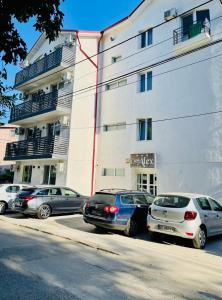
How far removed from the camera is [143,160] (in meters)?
16.8

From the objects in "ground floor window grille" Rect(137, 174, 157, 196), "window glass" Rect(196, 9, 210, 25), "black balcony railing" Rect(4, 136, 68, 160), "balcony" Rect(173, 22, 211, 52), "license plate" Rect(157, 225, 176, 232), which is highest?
"window glass" Rect(196, 9, 210, 25)

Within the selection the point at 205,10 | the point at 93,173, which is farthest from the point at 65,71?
the point at 205,10

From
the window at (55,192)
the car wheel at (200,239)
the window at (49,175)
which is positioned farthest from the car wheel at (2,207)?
the car wheel at (200,239)

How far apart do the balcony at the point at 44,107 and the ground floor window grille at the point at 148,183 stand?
718cm

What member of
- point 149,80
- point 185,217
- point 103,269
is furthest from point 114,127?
point 103,269

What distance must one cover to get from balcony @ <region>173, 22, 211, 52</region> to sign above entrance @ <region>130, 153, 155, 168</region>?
Answer: 6.51 meters

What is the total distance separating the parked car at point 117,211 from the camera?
9523 millimetres

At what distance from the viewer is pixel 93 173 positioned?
65.8 ft

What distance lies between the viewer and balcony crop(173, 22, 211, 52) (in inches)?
593

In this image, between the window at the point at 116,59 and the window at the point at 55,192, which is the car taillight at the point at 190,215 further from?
the window at the point at 116,59

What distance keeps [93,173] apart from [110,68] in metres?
7.98

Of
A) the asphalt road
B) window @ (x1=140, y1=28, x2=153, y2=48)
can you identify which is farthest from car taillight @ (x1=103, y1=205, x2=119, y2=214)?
window @ (x1=140, y1=28, x2=153, y2=48)

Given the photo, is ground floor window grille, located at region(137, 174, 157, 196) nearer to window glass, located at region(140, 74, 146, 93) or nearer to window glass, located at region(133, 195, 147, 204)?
window glass, located at region(140, 74, 146, 93)

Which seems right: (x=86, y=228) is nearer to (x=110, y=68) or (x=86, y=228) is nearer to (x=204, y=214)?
(x=204, y=214)
